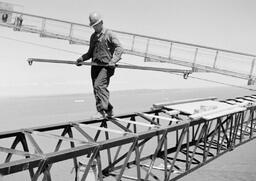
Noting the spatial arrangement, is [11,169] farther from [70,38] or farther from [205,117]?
[70,38]

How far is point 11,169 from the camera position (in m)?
4.48

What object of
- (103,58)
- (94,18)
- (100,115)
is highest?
(94,18)

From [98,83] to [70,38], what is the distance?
763 inches

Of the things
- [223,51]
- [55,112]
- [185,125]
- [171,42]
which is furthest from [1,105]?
[185,125]

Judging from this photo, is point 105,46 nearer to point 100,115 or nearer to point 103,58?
point 103,58

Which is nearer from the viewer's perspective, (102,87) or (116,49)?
(116,49)

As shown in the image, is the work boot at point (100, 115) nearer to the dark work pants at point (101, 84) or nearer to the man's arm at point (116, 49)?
the dark work pants at point (101, 84)

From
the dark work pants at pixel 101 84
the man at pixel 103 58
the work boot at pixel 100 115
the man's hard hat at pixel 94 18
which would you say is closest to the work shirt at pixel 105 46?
the man at pixel 103 58

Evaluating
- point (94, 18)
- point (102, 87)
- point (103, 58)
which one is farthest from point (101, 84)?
point (94, 18)

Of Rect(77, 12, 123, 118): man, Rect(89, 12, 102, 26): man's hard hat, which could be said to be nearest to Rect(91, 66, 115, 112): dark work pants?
Rect(77, 12, 123, 118): man

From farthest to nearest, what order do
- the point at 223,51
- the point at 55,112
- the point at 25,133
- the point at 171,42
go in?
1. the point at 55,112
2. the point at 171,42
3. the point at 223,51
4. the point at 25,133

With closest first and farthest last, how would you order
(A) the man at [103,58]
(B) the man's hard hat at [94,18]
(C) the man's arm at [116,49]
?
(B) the man's hard hat at [94,18] < (C) the man's arm at [116,49] < (A) the man at [103,58]

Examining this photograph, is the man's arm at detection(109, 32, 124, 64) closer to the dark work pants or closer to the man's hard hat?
the dark work pants

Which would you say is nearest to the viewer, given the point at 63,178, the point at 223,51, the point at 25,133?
the point at 25,133
